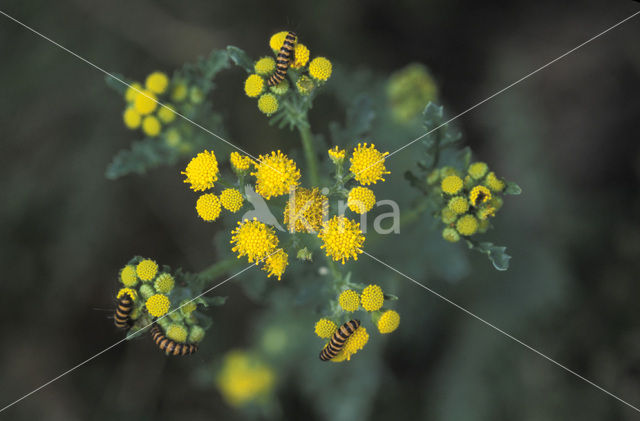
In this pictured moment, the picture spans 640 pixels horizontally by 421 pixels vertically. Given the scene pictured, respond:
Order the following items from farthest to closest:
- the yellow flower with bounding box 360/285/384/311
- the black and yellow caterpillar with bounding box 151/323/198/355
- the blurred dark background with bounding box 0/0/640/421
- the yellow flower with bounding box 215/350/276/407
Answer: the yellow flower with bounding box 215/350/276/407, the blurred dark background with bounding box 0/0/640/421, the yellow flower with bounding box 360/285/384/311, the black and yellow caterpillar with bounding box 151/323/198/355

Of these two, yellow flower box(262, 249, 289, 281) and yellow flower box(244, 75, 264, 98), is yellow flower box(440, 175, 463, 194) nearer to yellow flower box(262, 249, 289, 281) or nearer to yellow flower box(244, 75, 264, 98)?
yellow flower box(262, 249, 289, 281)

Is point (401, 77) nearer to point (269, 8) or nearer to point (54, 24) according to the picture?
point (269, 8)

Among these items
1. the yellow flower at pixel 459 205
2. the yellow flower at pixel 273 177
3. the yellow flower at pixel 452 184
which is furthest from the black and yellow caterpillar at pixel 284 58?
the yellow flower at pixel 459 205

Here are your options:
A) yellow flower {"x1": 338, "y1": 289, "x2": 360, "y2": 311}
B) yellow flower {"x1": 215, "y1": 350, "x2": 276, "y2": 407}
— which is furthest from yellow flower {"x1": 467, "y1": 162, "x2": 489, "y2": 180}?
yellow flower {"x1": 215, "y1": 350, "x2": 276, "y2": 407}

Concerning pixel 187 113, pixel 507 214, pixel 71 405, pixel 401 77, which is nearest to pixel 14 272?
pixel 71 405

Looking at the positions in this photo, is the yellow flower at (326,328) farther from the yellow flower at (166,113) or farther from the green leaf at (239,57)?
the yellow flower at (166,113)

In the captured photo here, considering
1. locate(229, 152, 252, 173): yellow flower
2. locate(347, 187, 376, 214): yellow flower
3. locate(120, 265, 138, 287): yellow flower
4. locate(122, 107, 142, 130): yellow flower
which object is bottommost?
locate(120, 265, 138, 287): yellow flower
